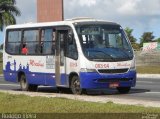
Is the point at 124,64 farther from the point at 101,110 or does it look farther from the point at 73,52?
the point at 101,110

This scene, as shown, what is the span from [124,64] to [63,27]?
288 centimetres

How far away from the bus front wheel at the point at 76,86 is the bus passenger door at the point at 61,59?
0.36 m

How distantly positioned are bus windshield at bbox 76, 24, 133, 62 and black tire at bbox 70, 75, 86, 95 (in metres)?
1.08

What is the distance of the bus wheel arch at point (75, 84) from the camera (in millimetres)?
21922

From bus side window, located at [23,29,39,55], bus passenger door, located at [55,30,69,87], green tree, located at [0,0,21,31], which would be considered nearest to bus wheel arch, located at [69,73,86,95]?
bus passenger door, located at [55,30,69,87]

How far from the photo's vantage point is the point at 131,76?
22.1 metres

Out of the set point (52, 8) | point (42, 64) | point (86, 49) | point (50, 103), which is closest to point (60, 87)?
point (42, 64)

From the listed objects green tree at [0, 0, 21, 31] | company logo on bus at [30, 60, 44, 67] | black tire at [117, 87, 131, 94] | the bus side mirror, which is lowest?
black tire at [117, 87, 131, 94]

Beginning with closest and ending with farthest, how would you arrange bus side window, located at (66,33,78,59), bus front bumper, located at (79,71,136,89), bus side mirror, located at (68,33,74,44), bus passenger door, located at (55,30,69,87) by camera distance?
bus front bumper, located at (79,71,136,89), bus side window, located at (66,33,78,59), bus side mirror, located at (68,33,74,44), bus passenger door, located at (55,30,69,87)

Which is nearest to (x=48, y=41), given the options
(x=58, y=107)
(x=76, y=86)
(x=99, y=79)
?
(x=76, y=86)

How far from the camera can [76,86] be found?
22125 millimetres

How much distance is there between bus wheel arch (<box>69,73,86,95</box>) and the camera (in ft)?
71.9

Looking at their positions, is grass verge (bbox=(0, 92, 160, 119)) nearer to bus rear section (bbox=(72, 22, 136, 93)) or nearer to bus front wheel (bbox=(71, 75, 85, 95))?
bus rear section (bbox=(72, 22, 136, 93))

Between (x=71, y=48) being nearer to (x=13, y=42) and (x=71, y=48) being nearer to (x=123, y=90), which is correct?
(x=123, y=90)
